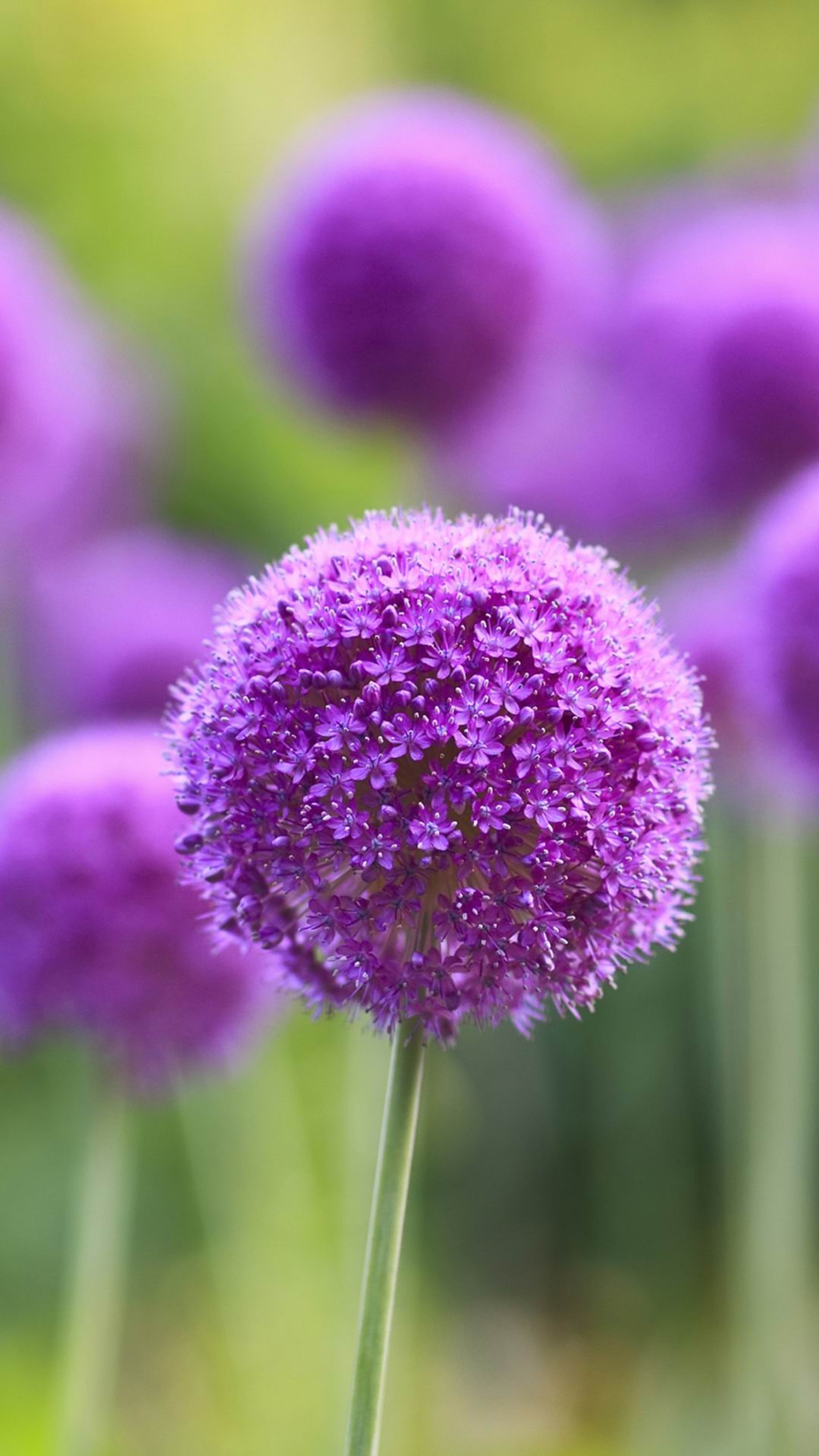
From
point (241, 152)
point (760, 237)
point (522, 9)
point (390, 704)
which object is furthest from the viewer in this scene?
point (522, 9)

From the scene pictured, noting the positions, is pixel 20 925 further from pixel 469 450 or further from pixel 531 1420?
pixel 531 1420

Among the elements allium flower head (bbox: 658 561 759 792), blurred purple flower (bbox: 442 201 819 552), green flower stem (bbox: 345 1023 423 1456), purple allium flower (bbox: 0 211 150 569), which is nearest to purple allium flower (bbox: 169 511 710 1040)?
green flower stem (bbox: 345 1023 423 1456)

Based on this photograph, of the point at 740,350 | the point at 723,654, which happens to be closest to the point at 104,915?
the point at 723,654

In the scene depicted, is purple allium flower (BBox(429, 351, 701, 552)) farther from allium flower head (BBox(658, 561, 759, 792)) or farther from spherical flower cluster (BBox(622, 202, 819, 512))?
allium flower head (BBox(658, 561, 759, 792))

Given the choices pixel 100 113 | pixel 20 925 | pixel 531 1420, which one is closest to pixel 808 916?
pixel 531 1420

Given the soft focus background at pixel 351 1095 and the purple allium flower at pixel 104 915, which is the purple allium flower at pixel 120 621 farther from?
the purple allium flower at pixel 104 915
